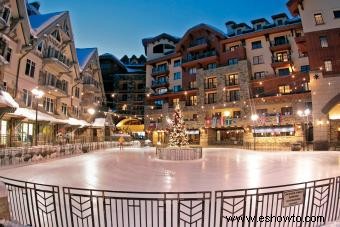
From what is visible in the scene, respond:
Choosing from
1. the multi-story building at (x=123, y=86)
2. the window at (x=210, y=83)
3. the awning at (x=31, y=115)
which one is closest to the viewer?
the awning at (x=31, y=115)

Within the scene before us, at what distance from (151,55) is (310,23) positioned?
1201 inches

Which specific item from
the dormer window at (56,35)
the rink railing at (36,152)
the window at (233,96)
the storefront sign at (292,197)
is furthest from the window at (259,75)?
the storefront sign at (292,197)

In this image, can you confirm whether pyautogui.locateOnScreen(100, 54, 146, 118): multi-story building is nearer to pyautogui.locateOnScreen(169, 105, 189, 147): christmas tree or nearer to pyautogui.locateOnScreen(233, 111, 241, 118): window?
pyautogui.locateOnScreen(233, 111, 241, 118): window

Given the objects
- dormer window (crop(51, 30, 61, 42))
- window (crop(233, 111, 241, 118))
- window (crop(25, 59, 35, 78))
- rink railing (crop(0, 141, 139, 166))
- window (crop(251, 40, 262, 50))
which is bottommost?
rink railing (crop(0, 141, 139, 166))

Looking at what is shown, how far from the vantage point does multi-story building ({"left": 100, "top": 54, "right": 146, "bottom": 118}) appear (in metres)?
54.1

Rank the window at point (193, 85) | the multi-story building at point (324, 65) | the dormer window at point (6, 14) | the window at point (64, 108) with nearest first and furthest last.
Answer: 1. the dormer window at point (6, 14)
2. the multi-story building at point (324, 65)
3. the window at point (64, 108)
4. the window at point (193, 85)

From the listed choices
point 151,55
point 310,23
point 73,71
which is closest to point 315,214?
point 310,23

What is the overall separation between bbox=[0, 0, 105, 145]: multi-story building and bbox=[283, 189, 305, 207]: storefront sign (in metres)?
19.4

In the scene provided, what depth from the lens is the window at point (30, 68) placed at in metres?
25.0

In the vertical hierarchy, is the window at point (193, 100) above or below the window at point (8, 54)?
below

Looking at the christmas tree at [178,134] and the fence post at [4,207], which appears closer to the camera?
the fence post at [4,207]

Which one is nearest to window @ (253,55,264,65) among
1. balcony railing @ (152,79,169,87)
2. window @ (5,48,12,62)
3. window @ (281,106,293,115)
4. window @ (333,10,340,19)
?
window @ (281,106,293,115)

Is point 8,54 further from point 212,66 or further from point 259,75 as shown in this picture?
point 259,75

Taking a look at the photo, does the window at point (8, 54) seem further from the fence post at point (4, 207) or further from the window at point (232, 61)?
the window at point (232, 61)
